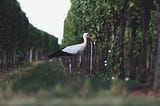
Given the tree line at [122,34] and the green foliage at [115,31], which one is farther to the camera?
the green foliage at [115,31]

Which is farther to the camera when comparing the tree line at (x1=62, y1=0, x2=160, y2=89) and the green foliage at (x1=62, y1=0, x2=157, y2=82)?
the green foliage at (x1=62, y1=0, x2=157, y2=82)

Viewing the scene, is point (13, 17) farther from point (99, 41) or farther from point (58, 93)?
point (58, 93)

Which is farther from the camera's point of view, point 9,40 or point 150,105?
point 9,40

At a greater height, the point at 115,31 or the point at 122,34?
the point at 115,31

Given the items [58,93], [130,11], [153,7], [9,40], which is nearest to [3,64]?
[9,40]

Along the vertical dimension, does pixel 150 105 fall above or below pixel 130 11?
below

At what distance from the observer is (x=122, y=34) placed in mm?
30406

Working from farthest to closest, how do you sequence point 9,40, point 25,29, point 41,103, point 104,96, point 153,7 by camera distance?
Answer: point 25,29 < point 9,40 < point 153,7 < point 104,96 < point 41,103

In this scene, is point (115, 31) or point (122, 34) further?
point (115, 31)

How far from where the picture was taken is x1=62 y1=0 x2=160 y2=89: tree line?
74.9 feet

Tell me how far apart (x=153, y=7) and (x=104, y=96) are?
11770mm

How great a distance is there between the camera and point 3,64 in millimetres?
59969

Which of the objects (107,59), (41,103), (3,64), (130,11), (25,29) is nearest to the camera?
(41,103)

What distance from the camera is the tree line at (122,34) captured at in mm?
22823
